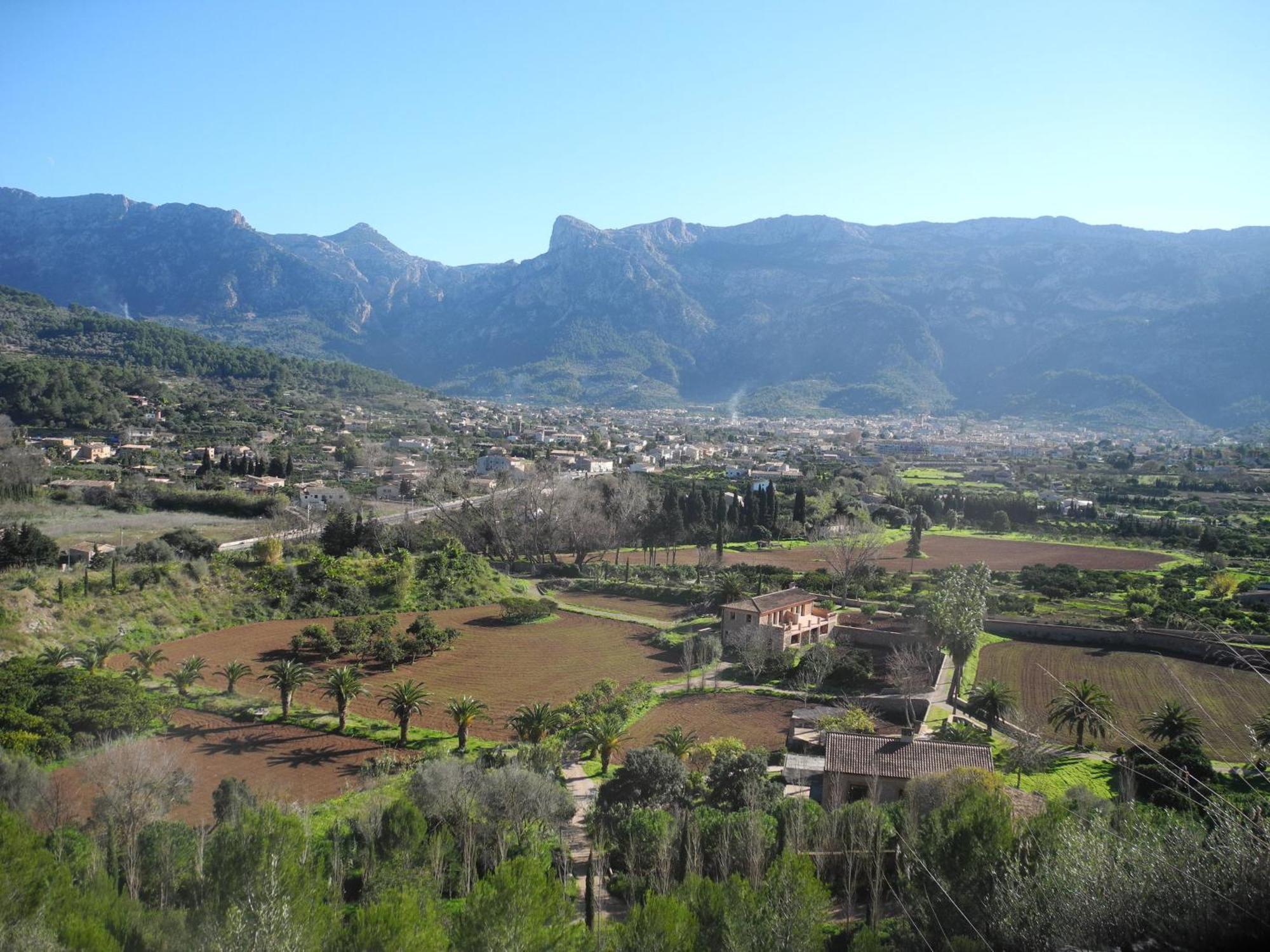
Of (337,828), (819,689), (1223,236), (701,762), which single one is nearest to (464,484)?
(819,689)

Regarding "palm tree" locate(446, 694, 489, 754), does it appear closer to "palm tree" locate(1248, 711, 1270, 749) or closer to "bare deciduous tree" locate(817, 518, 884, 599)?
"palm tree" locate(1248, 711, 1270, 749)

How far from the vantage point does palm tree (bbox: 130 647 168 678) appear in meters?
20.9

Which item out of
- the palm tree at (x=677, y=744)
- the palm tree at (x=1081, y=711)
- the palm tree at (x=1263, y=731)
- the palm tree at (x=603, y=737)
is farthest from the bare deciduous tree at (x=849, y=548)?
the palm tree at (x=677, y=744)

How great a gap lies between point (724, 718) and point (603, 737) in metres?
5.07

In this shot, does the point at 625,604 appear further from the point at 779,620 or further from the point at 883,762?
the point at 883,762

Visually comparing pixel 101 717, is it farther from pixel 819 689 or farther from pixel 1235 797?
pixel 1235 797

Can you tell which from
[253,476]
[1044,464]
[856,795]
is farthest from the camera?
[1044,464]

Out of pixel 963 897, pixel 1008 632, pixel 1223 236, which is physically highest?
pixel 1223 236

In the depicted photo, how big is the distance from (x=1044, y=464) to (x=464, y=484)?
63955mm

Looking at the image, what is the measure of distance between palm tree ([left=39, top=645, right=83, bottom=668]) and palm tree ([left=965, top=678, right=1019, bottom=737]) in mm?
22678

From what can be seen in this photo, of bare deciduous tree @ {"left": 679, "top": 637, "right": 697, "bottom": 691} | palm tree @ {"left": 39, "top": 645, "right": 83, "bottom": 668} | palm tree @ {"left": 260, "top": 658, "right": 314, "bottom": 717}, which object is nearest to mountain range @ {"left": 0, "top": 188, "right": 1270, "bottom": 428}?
bare deciduous tree @ {"left": 679, "top": 637, "right": 697, "bottom": 691}

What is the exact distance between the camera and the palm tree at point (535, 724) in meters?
17.8

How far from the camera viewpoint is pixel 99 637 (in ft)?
76.3

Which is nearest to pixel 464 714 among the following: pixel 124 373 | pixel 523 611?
pixel 523 611
